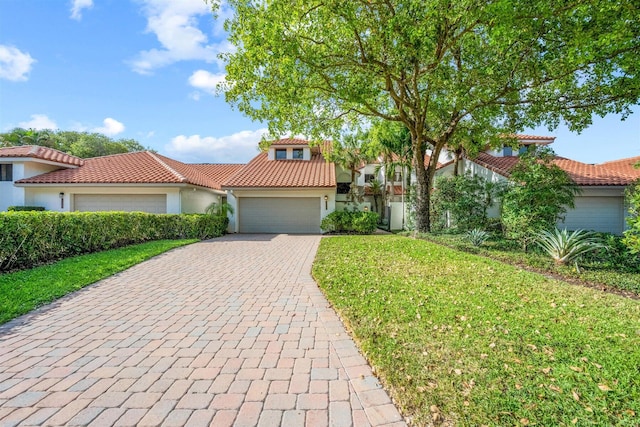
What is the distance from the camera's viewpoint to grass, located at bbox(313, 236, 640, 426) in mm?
2387

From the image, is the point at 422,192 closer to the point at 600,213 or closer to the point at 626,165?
the point at 600,213

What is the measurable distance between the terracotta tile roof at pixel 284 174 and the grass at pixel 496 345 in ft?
36.4

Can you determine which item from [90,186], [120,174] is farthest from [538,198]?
[90,186]

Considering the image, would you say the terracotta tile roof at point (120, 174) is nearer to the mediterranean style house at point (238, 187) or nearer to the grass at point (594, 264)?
the mediterranean style house at point (238, 187)

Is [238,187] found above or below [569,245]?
above

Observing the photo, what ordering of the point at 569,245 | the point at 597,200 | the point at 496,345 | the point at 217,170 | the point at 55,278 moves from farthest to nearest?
the point at 217,170 → the point at 597,200 → the point at 569,245 → the point at 55,278 → the point at 496,345

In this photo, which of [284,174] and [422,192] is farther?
[284,174]

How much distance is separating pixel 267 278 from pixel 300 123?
8.37 metres

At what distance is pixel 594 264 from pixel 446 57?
8574 millimetres

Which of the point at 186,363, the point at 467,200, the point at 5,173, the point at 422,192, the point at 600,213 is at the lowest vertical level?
the point at 186,363

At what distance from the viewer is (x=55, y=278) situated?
20.6 feet

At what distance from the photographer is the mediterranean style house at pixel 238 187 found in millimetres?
15047

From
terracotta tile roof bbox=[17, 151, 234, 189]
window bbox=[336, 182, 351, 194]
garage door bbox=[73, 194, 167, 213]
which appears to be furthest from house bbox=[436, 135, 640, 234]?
garage door bbox=[73, 194, 167, 213]

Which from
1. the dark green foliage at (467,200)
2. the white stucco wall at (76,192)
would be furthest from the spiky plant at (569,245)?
the white stucco wall at (76,192)
